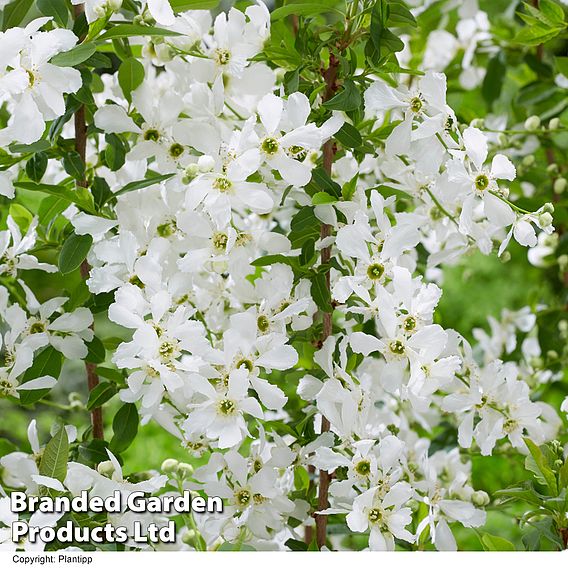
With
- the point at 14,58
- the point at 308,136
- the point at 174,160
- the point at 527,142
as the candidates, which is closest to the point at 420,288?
the point at 308,136

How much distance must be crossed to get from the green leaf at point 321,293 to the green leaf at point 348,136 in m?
0.12

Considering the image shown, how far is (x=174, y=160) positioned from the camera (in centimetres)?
83

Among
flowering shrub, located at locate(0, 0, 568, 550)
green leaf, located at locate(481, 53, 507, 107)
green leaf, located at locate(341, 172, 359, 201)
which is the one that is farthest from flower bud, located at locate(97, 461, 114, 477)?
green leaf, located at locate(481, 53, 507, 107)

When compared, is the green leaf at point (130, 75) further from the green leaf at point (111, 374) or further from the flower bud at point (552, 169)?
the flower bud at point (552, 169)

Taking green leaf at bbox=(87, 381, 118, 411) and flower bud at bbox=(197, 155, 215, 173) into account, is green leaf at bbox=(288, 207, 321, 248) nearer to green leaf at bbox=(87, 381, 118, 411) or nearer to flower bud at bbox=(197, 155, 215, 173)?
flower bud at bbox=(197, 155, 215, 173)

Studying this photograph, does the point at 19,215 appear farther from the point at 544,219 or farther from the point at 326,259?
the point at 544,219

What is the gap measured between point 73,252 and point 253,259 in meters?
0.17

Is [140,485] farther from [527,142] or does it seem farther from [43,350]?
[527,142]

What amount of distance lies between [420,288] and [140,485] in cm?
29

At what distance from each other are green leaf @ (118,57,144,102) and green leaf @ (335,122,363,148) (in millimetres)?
205

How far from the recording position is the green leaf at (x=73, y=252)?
2.52 feet

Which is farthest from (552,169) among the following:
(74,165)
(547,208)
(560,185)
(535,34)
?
(74,165)

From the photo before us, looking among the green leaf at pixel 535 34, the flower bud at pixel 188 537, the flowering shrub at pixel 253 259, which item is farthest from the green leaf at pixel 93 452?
the green leaf at pixel 535 34

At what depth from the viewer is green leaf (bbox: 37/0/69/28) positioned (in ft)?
2.45
